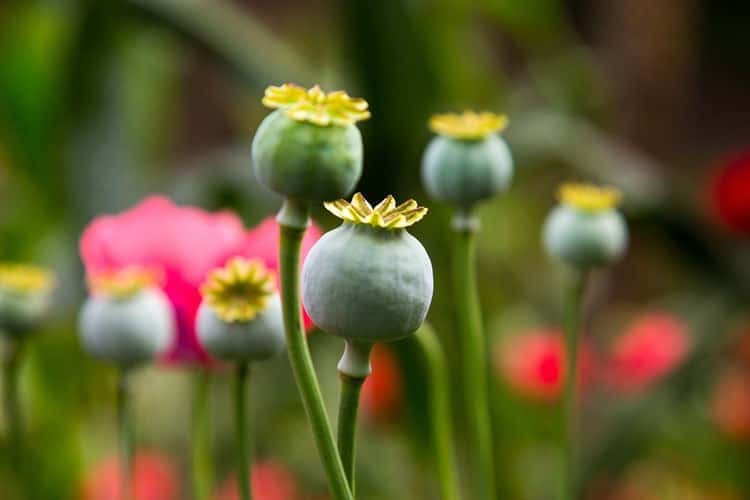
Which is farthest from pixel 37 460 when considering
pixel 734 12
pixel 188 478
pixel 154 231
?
pixel 734 12

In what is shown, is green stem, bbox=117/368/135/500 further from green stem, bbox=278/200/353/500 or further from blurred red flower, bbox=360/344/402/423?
blurred red flower, bbox=360/344/402/423

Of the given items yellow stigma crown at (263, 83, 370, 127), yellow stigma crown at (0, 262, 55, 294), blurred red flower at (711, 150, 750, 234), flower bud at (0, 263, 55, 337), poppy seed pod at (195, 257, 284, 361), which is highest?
blurred red flower at (711, 150, 750, 234)

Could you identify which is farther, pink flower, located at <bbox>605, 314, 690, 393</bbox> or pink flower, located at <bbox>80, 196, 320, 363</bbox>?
pink flower, located at <bbox>605, 314, 690, 393</bbox>

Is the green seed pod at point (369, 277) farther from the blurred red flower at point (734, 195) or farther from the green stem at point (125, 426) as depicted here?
the blurred red flower at point (734, 195)

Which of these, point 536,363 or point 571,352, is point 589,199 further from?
point 536,363

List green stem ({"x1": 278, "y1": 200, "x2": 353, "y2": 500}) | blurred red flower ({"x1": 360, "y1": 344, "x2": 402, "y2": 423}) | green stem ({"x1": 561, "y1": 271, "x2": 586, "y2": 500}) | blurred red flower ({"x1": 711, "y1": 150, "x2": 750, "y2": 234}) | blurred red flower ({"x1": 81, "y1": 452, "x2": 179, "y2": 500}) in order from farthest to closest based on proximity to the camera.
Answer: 1. blurred red flower ({"x1": 711, "y1": 150, "x2": 750, "y2": 234})
2. blurred red flower ({"x1": 360, "y1": 344, "x2": 402, "y2": 423})
3. blurred red flower ({"x1": 81, "y1": 452, "x2": 179, "y2": 500})
4. green stem ({"x1": 561, "y1": 271, "x2": 586, "y2": 500})
5. green stem ({"x1": 278, "y1": 200, "x2": 353, "y2": 500})

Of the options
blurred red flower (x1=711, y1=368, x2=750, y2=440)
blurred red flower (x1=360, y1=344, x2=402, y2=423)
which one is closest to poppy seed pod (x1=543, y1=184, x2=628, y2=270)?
blurred red flower (x1=360, y1=344, x2=402, y2=423)

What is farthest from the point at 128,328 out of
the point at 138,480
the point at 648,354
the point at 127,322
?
the point at 648,354
